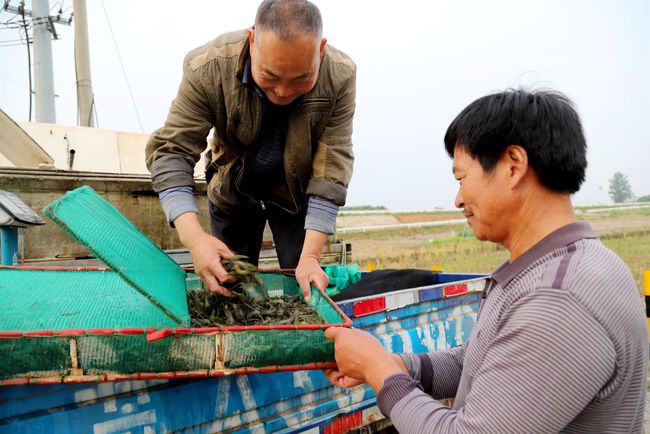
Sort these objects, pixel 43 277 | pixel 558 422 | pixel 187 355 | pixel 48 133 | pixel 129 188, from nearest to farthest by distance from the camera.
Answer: pixel 558 422 < pixel 187 355 < pixel 43 277 < pixel 129 188 < pixel 48 133

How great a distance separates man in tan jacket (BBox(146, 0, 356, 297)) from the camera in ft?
7.61

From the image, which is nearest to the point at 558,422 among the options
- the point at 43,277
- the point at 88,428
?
the point at 88,428

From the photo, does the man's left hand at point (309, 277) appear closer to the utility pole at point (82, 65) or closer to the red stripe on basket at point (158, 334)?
the red stripe on basket at point (158, 334)

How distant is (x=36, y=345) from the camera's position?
152 centimetres

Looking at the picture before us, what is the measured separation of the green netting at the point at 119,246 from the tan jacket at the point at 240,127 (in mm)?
655

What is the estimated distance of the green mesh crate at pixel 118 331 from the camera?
1.55 meters

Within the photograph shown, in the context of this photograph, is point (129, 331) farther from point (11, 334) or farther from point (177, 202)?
point (177, 202)

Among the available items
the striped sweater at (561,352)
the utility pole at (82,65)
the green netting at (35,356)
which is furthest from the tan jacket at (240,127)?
the utility pole at (82,65)

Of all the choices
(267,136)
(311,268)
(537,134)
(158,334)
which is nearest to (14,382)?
(158,334)

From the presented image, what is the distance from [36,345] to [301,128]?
184 cm

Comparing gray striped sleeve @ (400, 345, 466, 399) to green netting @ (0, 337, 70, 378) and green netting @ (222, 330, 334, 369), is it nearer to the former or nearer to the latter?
green netting @ (222, 330, 334, 369)

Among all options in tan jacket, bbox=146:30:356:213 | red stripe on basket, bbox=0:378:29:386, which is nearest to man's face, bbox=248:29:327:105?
tan jacket, bbox=146:30:356:213

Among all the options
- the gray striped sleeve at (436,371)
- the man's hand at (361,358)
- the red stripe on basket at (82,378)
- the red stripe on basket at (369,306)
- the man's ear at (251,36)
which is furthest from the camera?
the man's ear at (251,36)

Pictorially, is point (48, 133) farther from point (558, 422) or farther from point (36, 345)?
point (558, 422)
